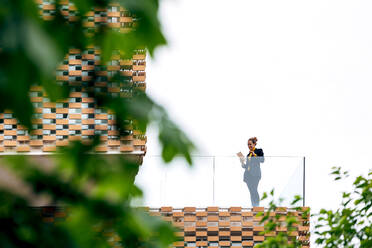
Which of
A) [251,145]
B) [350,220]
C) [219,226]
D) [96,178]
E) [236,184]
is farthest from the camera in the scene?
[251,145]

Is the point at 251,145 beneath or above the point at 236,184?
above

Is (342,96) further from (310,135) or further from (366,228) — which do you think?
(366,228)

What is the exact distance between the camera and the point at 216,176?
8.12 m

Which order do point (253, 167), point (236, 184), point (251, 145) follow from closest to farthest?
1. point (236, 184)
2. point (253, 167)
3. point (251, 145)

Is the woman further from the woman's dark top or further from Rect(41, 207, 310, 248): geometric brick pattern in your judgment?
Rect(41, 207, 310, 248): geometric brick pattern

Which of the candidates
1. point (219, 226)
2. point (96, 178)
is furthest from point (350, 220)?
point (219, 226)

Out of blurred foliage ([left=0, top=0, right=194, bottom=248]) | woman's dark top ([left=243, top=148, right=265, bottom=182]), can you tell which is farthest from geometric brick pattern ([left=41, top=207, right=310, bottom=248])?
blurred foliage ([left=0, top=0, right=194, bottom=248])

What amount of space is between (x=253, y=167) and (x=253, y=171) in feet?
0.21

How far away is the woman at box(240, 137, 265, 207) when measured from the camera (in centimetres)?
825

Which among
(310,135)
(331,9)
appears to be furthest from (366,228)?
(331,9)

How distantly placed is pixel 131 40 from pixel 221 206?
300 inches

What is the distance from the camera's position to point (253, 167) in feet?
27.4

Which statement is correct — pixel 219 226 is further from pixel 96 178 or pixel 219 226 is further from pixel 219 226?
pixel 96 178

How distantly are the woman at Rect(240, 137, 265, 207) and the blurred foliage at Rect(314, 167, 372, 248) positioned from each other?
4.38 meters
